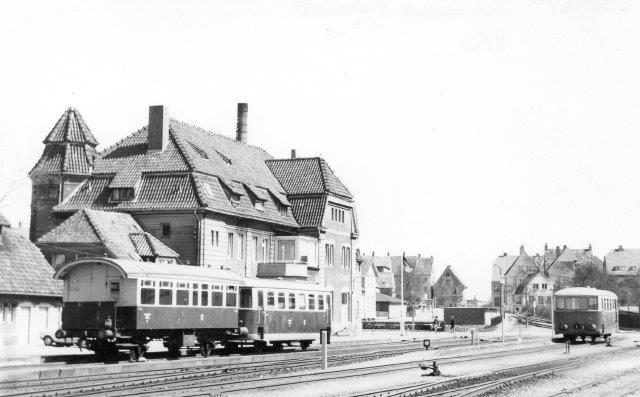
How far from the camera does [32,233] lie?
52344 mm

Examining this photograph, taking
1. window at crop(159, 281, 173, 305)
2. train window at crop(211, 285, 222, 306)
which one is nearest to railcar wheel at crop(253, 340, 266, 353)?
train window at crop(211, 285, 222, 306)

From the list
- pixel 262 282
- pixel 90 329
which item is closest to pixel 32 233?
pixel 262 282

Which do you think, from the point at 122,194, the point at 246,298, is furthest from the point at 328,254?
the point at 246,298

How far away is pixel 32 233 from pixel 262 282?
76.6 ft

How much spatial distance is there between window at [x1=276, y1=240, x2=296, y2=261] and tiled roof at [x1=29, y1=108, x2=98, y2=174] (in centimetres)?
1334

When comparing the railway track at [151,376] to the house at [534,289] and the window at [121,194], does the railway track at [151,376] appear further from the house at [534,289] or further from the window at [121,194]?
the house at [534,289]

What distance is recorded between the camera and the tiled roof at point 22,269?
3716cm

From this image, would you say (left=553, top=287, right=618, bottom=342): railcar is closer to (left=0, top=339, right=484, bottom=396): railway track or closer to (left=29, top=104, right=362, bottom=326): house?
(left=29, top=104, right=362, bottom=326): house

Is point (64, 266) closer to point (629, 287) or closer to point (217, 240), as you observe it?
point (217, 240)

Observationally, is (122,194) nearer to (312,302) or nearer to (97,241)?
(97,241)

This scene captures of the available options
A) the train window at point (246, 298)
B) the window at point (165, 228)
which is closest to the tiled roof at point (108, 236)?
the window at point (165, 228)

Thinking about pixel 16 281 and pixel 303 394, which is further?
pixel 16 281

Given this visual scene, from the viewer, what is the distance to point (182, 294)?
29891 mm

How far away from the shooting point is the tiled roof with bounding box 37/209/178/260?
44250mm
